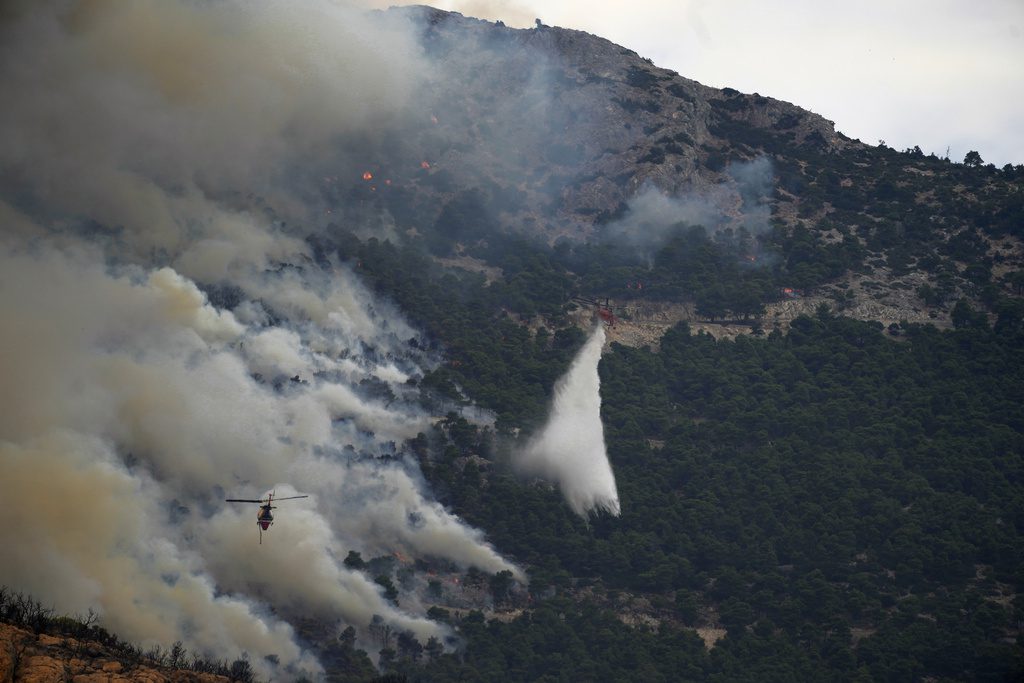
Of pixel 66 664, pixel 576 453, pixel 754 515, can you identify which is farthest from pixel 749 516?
pixel 66 664

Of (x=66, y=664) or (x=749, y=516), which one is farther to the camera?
(x=749, y=516)

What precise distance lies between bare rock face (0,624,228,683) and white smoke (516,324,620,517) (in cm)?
7445

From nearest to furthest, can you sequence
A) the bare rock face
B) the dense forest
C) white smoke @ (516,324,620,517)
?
the bare rock face → the dense forest → white smoke @ (516,324,620,517)

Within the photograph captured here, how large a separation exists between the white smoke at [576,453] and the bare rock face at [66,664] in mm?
74447

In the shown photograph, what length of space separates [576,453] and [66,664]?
89188 mm

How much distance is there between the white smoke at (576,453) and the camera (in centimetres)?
17362

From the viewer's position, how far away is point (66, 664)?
95625mm

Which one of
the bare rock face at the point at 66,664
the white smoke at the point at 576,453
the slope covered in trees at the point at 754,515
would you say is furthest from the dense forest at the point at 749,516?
the bare rock face at the point at 66,664

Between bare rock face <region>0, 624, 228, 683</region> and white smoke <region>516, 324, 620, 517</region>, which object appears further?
white smoke <region>516, 324, 620, 517</region>

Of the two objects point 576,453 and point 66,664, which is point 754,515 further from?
point 66,664

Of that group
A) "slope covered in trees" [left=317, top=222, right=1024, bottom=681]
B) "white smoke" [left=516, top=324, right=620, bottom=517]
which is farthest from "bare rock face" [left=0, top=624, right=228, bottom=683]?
"white smoke" [left=516, top=324, right=620, bottom=517]

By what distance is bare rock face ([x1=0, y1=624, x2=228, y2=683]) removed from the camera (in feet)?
302

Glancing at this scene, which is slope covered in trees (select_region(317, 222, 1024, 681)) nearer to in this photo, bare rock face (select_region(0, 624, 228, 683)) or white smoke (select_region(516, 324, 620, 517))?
white smoke (select_region(516, 324, 620, 517))

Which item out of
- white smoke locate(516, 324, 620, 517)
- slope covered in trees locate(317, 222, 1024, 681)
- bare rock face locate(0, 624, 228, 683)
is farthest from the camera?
white smoke locate(516, 324, 620, 517)
